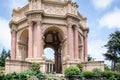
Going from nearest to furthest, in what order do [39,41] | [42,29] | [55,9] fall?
[39,41] → [42,29] → [55,9]

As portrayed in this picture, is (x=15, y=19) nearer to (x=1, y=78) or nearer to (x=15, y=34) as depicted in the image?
(x=15, y=34)

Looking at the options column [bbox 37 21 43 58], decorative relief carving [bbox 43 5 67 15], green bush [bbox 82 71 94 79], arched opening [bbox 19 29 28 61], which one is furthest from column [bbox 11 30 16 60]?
green bush [bbox 82 71 94 79]

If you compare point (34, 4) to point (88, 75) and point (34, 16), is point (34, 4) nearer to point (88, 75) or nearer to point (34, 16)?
point (34, 16)

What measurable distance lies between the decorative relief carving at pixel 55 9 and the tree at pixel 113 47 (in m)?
10.7

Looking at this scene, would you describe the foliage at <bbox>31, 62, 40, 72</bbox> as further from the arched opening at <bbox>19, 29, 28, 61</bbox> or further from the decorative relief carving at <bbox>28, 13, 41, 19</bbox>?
the arched opening at <bbox>19, 29, 28, 61</bbox>

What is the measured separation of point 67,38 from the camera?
37.6 m

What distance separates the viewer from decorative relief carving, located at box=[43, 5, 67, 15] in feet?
125

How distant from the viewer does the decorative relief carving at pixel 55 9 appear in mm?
38031

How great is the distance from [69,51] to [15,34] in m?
9.78

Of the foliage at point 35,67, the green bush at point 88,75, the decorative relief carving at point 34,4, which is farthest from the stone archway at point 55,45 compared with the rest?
the green bush at point 88,75

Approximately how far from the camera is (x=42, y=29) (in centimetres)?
3712

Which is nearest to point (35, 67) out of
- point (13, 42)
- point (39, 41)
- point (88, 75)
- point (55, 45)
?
point (39, 41)

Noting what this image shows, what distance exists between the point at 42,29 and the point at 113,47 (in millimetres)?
13797

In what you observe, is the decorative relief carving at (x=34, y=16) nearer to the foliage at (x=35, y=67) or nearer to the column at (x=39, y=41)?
the column at (x=39, y=41)
